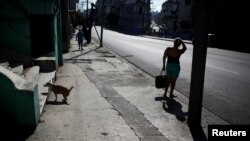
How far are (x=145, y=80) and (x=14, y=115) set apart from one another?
6.69m

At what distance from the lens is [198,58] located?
22.0ft

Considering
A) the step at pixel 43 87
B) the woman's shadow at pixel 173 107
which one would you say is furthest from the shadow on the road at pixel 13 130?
the woman's shadow at pixel 173 107

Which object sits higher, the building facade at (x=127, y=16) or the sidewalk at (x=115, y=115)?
the building facade at (x=127, y=16)

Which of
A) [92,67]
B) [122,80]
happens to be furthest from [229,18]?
[122,80]

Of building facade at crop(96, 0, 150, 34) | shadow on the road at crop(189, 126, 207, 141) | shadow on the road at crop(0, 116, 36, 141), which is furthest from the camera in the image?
building facade at crop(96, 0, 150, 34)

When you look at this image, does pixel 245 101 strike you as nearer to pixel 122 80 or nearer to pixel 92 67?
pixel 122 80

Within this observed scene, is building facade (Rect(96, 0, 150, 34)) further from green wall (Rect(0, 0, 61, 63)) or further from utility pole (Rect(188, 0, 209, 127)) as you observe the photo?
utility pole (Rect(188, 0, 209, 127))

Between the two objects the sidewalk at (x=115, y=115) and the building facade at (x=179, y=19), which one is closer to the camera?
the sidewalk at (x=115, y=115)

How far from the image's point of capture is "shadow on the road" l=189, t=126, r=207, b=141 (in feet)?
20.3

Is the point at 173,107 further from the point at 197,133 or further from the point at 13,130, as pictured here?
the point at 13,130

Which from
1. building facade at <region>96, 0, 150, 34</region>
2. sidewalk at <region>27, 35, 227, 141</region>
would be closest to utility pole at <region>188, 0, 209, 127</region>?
sidewalk at <region>27, 35, 227, 141</region>

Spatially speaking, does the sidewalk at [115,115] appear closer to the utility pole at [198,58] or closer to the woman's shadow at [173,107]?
the woman's shadow at [173,107]

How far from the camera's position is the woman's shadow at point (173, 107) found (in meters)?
7.68

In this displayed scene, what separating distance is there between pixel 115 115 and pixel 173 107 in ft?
5.83
